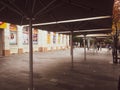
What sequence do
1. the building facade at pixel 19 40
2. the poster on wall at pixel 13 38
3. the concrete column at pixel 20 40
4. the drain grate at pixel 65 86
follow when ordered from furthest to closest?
the concrete column at pixel 20 40
the poster on wall at pixel 13 38
the building facade at pixel 19 40
the drain grate at pixel 65 86

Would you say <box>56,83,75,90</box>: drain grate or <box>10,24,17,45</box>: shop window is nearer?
<box>56,83,75,90</box>: drain grate

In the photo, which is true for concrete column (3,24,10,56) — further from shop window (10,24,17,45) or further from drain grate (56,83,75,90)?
drain grate (56,83,75,90)

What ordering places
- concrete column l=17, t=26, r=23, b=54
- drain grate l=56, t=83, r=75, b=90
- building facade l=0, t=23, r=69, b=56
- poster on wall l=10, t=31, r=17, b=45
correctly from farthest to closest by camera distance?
concrete column l=17, t=26, r=23, b=54
poster on wall l=10, t=31, r=17, b=45
building facade l=0, t=23, r=69, b=56
drain grate l=56, t=83, r=75, b=90

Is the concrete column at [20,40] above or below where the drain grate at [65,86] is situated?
above

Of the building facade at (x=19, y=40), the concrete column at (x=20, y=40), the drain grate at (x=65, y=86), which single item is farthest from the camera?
the concrete column at (x=20, y=40)

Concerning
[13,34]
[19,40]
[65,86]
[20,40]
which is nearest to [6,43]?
[13,34]

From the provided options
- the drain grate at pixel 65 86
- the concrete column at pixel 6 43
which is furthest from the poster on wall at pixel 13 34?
the drain grate at pixel 65 86

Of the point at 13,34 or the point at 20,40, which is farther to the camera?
the point at 20,40

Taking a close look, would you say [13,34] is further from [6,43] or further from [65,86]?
[65,86]

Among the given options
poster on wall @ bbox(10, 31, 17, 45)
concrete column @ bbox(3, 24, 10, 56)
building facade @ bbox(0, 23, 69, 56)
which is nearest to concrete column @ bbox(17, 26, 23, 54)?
building facade @ bbox(0, 23, 69, 56)

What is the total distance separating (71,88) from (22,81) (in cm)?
228

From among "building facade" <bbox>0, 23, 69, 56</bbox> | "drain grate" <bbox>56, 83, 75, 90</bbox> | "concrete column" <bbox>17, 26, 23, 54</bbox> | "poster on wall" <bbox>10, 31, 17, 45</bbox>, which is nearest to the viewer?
"drain grate" <bbox>56, 83, 75, 90</bbox>

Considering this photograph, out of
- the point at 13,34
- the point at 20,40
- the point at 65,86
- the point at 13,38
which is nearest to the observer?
the point at 65,86

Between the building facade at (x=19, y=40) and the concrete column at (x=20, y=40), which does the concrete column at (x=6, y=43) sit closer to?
the building facade at (x=19, y=40)
